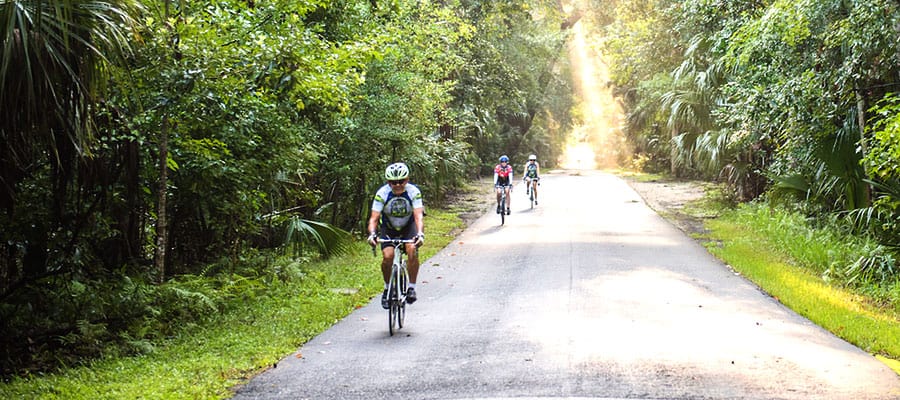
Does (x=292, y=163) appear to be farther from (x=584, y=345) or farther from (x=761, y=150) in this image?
(x=761, y=150)

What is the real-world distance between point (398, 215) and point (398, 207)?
99 mm

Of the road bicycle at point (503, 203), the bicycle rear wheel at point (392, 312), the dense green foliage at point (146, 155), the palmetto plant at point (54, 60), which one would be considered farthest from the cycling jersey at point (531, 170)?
the palmetto plant at point (54, 60)

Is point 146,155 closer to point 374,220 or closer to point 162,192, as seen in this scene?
point 162,192

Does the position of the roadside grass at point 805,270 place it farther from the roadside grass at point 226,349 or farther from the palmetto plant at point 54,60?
the palmetto plant at point 54,60

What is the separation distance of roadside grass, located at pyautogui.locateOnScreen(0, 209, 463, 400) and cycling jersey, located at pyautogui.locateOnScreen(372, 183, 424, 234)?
1.48 meters

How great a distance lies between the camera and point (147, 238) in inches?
511

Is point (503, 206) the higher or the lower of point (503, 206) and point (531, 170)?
the lower

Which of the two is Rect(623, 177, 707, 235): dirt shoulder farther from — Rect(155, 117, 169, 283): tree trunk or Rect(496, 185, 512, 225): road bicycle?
Rect(155, 117, 169, 283): tree trunk

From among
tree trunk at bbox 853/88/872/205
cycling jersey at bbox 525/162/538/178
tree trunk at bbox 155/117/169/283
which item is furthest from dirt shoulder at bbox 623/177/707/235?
tree trunk at bbox 155/117/169/283

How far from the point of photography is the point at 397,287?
9633mm

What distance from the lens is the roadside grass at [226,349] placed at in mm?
7047

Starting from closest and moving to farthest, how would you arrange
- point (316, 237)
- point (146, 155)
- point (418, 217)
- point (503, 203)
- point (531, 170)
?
point (418, 217), point (146, 155), point (316, 237), point (503, 203), point (531, 170)

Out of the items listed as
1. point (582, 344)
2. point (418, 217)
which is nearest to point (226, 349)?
point (418, 217)

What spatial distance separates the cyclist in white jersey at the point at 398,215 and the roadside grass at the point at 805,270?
4.91 m
